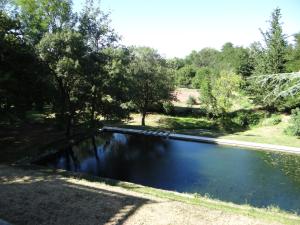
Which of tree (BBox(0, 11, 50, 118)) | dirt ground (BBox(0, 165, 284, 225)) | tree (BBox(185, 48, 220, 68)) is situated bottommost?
dirt ground (BBox(0, 165, 284, 225))

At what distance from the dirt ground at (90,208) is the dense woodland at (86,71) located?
4917 millimetres

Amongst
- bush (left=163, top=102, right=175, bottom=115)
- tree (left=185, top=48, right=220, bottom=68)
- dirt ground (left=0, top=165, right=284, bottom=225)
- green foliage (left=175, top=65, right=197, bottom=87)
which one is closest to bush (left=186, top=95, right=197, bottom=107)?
bush (left=163, top=102, right=175, bottom=115)

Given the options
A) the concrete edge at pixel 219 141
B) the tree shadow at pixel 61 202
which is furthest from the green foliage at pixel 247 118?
the tree shadow at pixel 61 202

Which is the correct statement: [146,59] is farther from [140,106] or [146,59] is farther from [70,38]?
[70,38]

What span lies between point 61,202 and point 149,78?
18.1 metres

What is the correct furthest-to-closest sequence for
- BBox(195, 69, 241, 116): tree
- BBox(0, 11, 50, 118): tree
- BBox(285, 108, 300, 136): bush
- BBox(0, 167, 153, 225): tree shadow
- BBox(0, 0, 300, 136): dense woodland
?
BBox(195, 69, 241, 116): tree → BBox(285, 108, 300, 136): bush → BBox(0, 0, 300, 136): dense woodland → BBox(0, 11, 50, 118): tree → BBox(0, 167, 153, 225): tree shadow

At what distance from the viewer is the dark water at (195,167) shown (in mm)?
Result: 14414

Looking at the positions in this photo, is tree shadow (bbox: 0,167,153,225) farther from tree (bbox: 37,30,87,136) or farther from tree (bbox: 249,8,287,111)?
tree (bbox: 249,8,287,111)

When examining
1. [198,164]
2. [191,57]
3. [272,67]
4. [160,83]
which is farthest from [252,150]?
[191,57]

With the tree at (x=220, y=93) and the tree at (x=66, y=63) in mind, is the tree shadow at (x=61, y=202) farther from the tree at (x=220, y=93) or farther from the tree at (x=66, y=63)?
the tree at (x=220, y=93)

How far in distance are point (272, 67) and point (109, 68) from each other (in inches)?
726

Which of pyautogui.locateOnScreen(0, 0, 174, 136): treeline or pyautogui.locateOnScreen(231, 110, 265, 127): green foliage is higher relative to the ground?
pyautogui.locateOnScreen(0, 0, 174, 136): treeline

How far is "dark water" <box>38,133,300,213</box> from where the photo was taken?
1441cm

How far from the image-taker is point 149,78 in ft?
88.3
